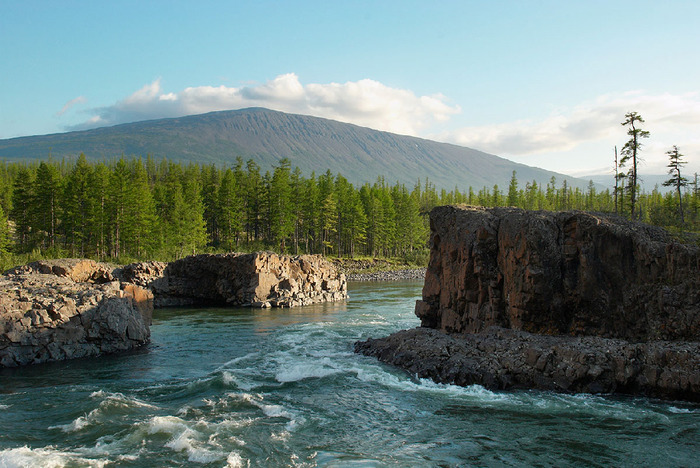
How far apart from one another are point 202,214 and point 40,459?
207ft

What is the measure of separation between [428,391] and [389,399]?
1.57 meters

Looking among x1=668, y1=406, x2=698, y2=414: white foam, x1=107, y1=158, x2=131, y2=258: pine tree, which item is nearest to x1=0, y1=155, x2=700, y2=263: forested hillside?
x1=107, y1=158, x2=131, y2=258: pine tree

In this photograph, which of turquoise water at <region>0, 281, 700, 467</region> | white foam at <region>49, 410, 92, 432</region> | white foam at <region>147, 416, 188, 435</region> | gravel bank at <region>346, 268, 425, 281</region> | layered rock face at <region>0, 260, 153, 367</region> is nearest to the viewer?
turquoise water at <region>0, 281, 700, 467</region>

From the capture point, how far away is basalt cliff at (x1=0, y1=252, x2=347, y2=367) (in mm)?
20453

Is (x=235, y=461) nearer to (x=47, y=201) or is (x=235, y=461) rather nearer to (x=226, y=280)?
(x=226, y=280)

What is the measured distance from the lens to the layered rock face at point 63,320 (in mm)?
19984

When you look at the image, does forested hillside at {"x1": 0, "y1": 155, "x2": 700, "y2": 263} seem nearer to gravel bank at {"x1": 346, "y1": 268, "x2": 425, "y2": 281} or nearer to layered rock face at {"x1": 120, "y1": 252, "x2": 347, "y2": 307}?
gravel bank at {"x1": 346, "y1": 268, "x2": 425, "y2": 281}

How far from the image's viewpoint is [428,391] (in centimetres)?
1681

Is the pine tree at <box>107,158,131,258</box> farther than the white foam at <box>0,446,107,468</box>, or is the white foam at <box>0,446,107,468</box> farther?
the pine tree at <box>107,158,131,258</box>

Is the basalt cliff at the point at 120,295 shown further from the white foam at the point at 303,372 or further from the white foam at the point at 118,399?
the white foam at the point at 303,372

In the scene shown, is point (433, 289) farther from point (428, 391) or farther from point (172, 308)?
point (172, 308)

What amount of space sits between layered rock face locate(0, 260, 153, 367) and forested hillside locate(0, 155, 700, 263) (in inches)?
1295

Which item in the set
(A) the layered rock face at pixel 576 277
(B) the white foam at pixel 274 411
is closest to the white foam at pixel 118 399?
(B) the white foam at pixel 274 411

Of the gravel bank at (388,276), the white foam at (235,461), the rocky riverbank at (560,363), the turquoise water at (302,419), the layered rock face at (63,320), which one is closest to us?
the white foam at (235,461)
